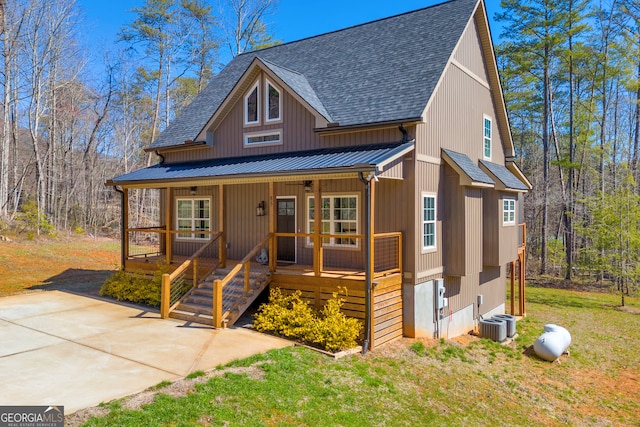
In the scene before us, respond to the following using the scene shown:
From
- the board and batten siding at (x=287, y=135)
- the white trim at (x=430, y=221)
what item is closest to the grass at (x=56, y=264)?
the board and batten siding at (x=287, y=135)

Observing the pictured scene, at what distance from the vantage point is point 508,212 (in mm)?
15047

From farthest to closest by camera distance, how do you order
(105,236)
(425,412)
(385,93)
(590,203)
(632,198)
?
(105,236)
(590,203)
(632,198)
(385,93)
(425,412)

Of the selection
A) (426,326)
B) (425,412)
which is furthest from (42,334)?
(426,326)

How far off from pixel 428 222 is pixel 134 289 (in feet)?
28.2

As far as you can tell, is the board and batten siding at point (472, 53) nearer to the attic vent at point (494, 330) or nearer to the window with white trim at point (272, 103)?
the window with white trim at point (272, 103)

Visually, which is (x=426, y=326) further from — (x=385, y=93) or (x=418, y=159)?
(x=385, y=93)

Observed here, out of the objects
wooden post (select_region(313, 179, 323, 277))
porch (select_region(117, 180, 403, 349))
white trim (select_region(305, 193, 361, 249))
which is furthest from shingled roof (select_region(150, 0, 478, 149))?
porch (select_region(117, 180, 403, 349))

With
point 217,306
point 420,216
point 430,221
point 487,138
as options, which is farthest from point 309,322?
point 487,138

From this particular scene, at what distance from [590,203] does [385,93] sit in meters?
15.1

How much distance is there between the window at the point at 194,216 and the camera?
15.0 m

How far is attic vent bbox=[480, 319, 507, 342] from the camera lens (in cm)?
1312

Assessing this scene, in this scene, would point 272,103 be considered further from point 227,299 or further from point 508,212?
point 508,212

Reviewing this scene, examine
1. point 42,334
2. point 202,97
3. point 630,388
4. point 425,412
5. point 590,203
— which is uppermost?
point 202,97

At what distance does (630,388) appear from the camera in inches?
418
